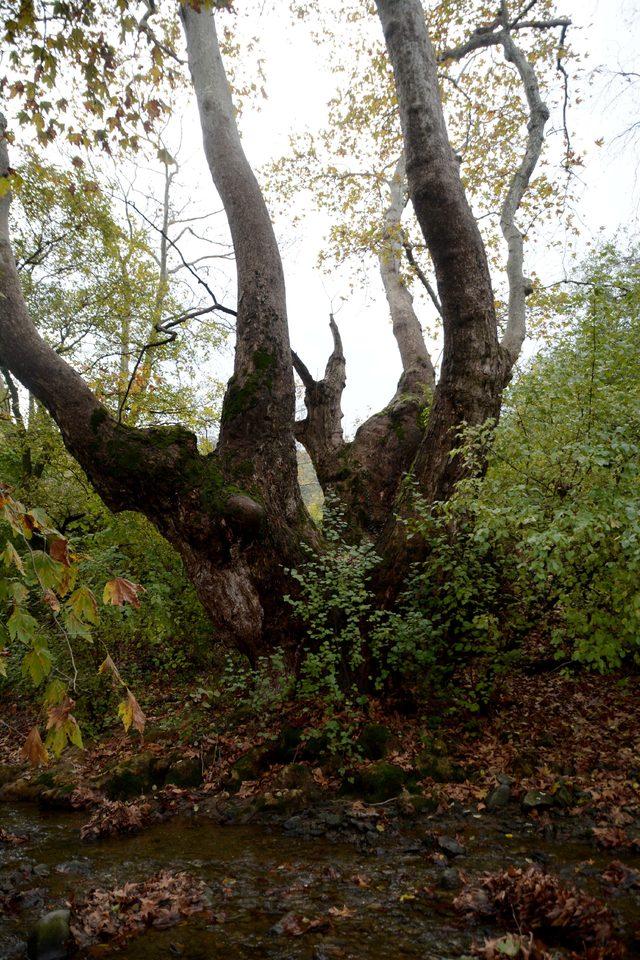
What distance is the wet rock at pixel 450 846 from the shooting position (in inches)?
145

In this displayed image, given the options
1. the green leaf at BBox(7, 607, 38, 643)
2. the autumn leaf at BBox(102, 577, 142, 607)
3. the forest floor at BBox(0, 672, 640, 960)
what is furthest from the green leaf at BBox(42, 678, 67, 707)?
the forest floor at BBox(0, 672, 640, 960)

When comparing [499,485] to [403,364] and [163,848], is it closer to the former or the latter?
[163,848]

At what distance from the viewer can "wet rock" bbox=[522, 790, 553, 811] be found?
423 centimetres

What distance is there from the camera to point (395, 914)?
9.81 ft

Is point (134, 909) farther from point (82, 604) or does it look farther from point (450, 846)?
point (82, 604)

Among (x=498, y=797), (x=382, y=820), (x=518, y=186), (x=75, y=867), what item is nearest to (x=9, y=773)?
(x=75, y=867)

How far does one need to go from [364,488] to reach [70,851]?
4912 millimetres

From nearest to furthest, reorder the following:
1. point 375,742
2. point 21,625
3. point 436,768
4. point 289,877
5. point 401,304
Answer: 1. point 21,625
2. point 289,877
3. point 436,768
4. point 375,742
5. point 401,304

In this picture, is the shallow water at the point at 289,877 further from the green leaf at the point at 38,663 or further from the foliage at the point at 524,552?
the green leaf at the point at 38,663

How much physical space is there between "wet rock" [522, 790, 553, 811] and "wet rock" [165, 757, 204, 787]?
2978 millimetres

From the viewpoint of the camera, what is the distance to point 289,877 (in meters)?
3.51

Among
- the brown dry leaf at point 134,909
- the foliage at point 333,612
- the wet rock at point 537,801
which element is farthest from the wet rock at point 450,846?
the brown dry leaf at point 134,909

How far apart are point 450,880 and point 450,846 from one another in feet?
1.51

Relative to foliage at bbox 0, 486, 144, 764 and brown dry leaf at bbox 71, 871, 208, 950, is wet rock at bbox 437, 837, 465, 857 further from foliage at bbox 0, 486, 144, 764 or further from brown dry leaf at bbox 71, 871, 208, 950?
foliage at bbox 0, 486, 144, 764
